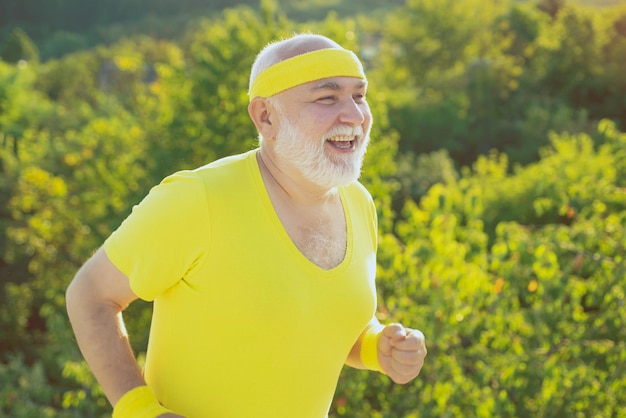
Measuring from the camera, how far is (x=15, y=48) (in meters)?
41.1

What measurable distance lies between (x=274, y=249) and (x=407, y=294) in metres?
3.46

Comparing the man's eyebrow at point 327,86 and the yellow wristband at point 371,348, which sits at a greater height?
the man's eyebrow at point 327,86

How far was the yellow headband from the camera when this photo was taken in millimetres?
2029

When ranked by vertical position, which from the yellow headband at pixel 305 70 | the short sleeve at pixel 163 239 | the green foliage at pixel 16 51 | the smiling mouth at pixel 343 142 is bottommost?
the short sleeve at pixel 163 239

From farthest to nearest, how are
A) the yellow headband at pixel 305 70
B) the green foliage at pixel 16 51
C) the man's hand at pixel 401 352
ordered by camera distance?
the green foliage at pixel 16 51 → the man's hand at pixel 401 352 → the yellow headband at pixel 305 70

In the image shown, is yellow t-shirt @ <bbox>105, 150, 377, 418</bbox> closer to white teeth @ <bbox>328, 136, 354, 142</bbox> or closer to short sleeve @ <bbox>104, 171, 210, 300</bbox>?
short sleeve @ <bbox>104, 171, 210, 300</bbox>

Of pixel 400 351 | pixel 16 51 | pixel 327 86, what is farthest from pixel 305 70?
pixel 16 51

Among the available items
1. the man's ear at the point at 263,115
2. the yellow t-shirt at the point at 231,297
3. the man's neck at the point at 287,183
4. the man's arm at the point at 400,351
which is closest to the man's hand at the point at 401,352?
the man's arm at the point at 400,351

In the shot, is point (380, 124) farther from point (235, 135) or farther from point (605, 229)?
point (605, 229)

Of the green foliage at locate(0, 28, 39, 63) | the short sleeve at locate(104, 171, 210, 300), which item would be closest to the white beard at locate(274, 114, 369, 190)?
the short sleeve at locate(104, 171, 210, 300)

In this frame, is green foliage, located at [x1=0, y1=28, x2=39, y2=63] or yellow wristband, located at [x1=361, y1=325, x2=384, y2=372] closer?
yellow wristband, located at [x1=361, y1=325, x2=384, y2=372]

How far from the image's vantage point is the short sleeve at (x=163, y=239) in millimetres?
1876

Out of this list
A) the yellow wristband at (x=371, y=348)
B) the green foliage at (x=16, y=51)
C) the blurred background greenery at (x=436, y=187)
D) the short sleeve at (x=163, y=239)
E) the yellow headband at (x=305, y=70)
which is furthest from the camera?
the green foliage at (x=16, y=51)

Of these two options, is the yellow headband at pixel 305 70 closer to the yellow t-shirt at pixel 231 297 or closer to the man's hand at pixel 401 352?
the yellow t-shirt at pixel 231 297
